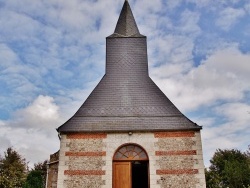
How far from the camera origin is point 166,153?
10.5 meters

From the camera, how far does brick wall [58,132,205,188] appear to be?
33.3 ft

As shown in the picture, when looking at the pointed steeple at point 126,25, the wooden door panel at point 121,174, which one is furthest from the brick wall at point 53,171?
the pointed steeple at point 126,25

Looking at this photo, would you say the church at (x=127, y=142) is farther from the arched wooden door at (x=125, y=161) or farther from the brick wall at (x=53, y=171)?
the brick wall at (x=53, y=171)

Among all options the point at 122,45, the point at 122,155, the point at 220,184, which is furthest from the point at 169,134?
the point at 220,184

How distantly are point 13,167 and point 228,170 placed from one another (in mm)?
21663

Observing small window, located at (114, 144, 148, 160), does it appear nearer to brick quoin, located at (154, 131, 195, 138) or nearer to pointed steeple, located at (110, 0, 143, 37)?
brick quoin, located at (154, 131, 195, 138)

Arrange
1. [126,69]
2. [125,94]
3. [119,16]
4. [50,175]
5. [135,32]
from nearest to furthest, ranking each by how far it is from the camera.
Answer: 1. [125,94]
2. [126,69]
3. [135,32]
4. [119,16]
5. [50,175]

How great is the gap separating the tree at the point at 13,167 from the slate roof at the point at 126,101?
63.9ft

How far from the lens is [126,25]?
1452 cm

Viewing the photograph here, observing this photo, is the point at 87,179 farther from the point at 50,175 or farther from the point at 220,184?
the point at 220,184

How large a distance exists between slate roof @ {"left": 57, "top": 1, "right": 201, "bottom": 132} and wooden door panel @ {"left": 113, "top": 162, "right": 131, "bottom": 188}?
4.21 ft

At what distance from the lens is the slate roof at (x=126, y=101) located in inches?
433

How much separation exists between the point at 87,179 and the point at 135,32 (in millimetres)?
7590

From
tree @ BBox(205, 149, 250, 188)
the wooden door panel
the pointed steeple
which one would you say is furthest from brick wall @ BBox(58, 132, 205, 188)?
tree @ BBox(205, 149, 250, 188)
